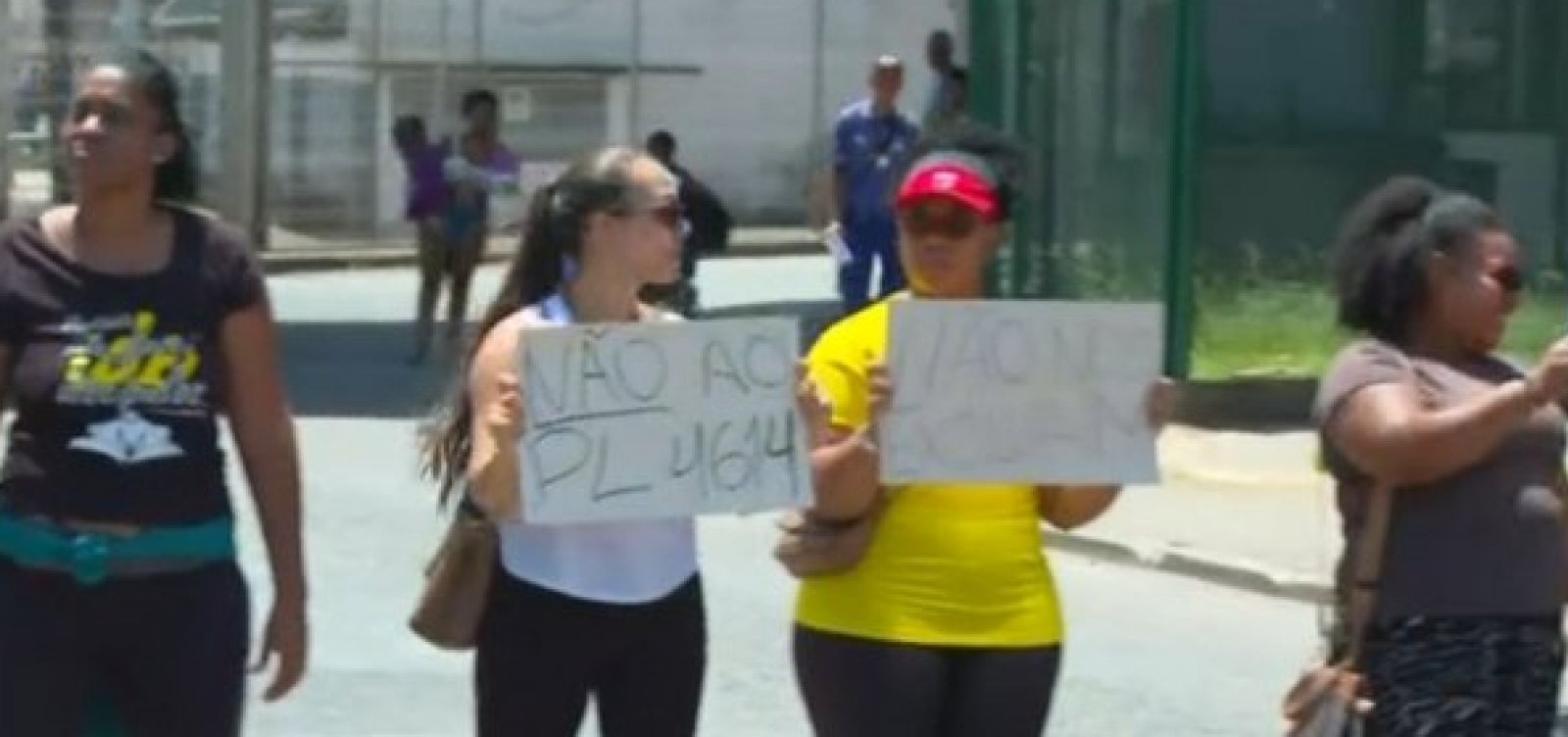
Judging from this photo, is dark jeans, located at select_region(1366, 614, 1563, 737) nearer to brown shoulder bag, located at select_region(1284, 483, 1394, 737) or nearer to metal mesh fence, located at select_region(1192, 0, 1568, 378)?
brown shoulder bag, located at select_region(1284, 483, 1394, 737)

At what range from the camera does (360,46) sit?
38844 millimetres

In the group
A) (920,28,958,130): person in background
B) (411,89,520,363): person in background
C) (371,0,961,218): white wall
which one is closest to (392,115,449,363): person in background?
Result: (411,89,520,363): person in background

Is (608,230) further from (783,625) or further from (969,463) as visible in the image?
(783,625)

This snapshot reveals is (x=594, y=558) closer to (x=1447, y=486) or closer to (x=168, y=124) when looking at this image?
(x=168, y=124)

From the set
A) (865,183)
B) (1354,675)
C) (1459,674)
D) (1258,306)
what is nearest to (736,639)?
(1354,675)

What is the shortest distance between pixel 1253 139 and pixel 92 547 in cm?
1321

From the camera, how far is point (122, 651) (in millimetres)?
6086

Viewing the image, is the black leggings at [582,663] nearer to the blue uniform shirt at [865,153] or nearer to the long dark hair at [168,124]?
the long dark hair at [168,124]

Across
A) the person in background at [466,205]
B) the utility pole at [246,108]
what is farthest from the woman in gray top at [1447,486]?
the utility pole at [246,108]

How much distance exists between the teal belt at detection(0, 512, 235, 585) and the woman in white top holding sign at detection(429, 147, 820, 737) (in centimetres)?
→ 45

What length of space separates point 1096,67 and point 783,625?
265 inches

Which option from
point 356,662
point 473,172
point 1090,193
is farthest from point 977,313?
point 473,172

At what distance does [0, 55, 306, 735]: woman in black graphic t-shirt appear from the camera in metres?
6.00

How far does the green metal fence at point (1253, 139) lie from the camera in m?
18.5
